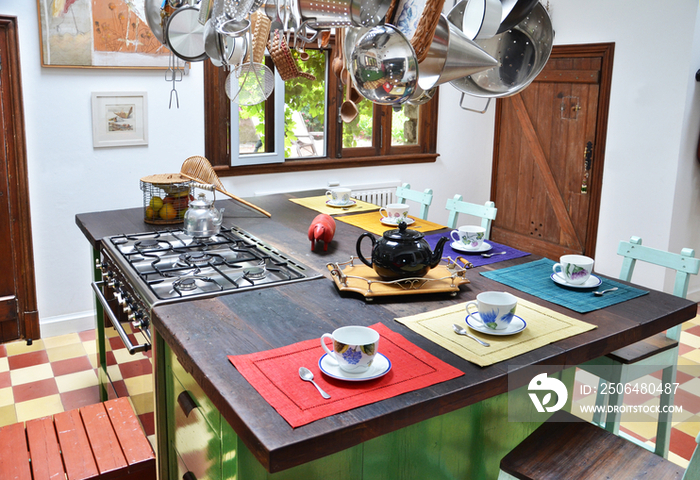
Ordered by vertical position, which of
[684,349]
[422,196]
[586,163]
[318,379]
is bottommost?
[684,349]

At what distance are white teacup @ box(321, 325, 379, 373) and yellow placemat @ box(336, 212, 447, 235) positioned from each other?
135 centimetres

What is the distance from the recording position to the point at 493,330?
1.75 m

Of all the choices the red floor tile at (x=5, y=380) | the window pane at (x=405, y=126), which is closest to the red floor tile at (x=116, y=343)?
the red floor tile at (x=5, y=380)

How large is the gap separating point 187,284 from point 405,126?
360cm

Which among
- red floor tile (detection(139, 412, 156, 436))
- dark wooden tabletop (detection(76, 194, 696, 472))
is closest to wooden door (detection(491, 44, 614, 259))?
dark wooden tabletop (detection(76, 194, 696, 472))

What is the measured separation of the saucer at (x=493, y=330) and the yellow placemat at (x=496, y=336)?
15 mm

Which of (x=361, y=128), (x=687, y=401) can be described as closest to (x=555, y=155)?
(x=361, y=128)

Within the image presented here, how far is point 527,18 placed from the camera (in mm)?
1863

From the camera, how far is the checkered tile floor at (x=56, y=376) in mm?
2598

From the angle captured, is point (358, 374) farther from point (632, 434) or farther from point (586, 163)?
point (586, 163)

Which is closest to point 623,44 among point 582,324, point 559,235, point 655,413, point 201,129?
point 559,235

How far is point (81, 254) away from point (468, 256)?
258 centimetres

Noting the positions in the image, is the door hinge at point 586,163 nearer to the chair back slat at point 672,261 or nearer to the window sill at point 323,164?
the window sill at point 323,164

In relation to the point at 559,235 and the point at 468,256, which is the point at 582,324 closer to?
the point at 468,256
